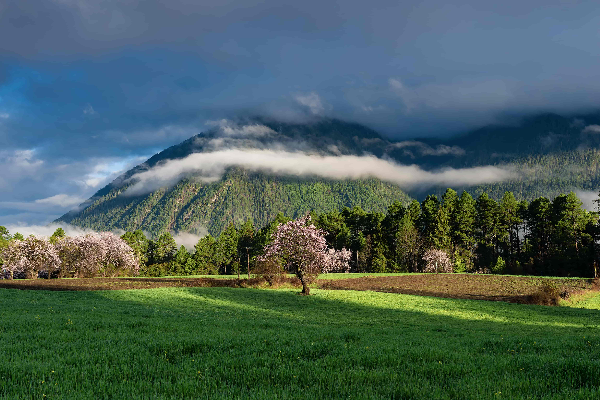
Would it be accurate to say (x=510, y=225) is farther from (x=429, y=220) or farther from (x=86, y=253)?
(x=86, y=253)

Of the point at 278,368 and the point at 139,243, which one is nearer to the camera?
the point at 278,368

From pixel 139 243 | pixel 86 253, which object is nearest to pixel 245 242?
pixel 139 243

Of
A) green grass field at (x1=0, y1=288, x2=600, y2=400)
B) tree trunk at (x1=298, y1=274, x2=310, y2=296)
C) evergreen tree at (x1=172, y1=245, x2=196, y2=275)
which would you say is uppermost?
green grass field at (x1=0, y1=288, x2=600, y2=400)

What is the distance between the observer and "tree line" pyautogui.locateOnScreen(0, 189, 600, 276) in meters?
91.5

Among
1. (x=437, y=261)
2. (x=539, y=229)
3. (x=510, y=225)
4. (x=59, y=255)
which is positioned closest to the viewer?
(x=59, y=255)

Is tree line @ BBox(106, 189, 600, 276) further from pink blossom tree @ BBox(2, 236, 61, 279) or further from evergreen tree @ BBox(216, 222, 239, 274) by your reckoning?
pink blossom tree @ BBox(2, 236, 61, 279)

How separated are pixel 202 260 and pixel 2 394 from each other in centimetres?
13705

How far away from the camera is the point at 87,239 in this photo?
99.2 meters

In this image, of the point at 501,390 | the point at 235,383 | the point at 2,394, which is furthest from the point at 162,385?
the point at 501,390

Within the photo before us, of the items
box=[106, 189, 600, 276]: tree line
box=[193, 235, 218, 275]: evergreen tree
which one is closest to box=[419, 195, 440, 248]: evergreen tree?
box=[106, 189, 600, 276]: tree line

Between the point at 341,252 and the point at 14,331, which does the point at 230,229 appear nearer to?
the point at 341,252

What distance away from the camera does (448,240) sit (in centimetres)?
11088

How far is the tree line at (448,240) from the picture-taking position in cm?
9150

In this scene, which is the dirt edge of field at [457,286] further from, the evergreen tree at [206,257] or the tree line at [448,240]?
the evergreen tree at [206,257]
